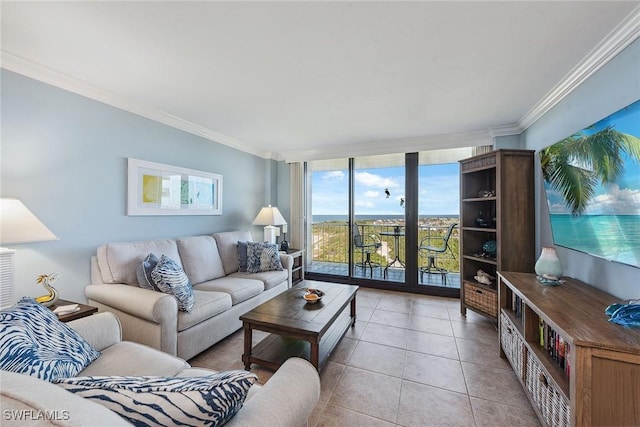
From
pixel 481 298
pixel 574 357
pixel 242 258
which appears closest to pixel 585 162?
pixel 574 357

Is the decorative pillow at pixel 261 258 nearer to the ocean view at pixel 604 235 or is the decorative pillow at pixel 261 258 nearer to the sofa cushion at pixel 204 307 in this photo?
the sofa cushion at pixel 204 307

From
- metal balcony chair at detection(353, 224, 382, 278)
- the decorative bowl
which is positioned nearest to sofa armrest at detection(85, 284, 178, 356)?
the decorative bowl

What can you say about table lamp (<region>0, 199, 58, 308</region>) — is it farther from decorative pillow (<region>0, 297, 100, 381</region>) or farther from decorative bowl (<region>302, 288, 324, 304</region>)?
decorative bowl (<region>302, 288, 324, 304</region>)

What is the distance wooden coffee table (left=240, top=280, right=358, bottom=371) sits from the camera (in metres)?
1.88

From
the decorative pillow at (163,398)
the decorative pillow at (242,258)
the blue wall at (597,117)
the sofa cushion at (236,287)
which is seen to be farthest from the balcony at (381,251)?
the decorative pillow at (163,398)

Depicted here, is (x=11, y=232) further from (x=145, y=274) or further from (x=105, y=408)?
(x=105, y=408)

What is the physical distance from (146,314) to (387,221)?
3.61m

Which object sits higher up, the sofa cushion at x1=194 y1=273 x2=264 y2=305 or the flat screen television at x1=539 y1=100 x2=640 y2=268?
the flat screen television at x1=539 y1=100 x2=640 y2=268

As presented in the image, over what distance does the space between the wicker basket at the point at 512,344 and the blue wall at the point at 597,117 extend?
63cm

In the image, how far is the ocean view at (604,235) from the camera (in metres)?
1.39

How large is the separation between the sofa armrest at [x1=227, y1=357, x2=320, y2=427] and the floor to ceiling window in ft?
11.2

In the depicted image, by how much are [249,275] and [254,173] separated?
77.2 inches

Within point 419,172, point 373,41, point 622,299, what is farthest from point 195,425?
point 419,172

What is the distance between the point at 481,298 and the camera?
292 centimetres
